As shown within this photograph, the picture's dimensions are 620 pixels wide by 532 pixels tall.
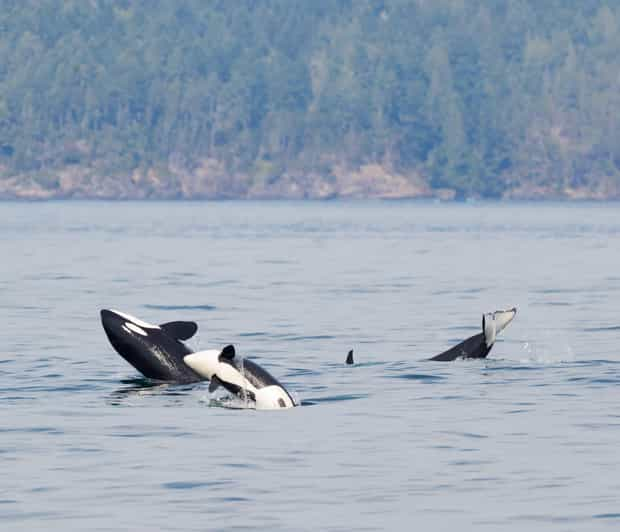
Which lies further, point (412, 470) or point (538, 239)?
point (538, 239)

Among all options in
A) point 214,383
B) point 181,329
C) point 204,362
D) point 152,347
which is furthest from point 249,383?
point 152,347

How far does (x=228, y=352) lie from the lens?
2642 cm

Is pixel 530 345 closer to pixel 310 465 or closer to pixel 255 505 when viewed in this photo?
pixel 310 465

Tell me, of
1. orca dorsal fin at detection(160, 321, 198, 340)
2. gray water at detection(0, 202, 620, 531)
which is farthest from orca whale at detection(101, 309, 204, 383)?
gray water at detection(0, 202, 620, 531)

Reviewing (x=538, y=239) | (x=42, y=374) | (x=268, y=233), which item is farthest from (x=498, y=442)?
(x=268, y=233)

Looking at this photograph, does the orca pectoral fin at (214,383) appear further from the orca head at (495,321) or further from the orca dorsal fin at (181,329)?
the orca head at (495,321)

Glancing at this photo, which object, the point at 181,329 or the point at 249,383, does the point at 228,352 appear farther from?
the point at 181,329

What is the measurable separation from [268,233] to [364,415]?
338 feet

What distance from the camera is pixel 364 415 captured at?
27.0 metres

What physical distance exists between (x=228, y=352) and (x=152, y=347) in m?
3.55

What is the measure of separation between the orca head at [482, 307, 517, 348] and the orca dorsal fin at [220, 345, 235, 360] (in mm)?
6091

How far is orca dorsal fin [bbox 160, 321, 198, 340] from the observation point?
29.1 m

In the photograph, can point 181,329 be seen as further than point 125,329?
No

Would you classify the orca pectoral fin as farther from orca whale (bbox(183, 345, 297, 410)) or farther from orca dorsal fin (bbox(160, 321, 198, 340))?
orca dorsal fin (bbox(160, 321, 198, 340))
